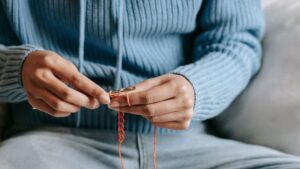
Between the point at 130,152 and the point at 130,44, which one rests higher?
the point at 130,44

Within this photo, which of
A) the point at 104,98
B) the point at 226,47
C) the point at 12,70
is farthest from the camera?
the point at 226,47

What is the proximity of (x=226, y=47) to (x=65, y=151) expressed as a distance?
328mm

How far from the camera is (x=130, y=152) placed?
0.84m

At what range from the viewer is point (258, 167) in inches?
30.8

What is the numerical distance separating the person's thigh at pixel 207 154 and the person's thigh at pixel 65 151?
0.04m

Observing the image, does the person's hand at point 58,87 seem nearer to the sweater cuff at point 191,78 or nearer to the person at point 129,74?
the person at point 129,74

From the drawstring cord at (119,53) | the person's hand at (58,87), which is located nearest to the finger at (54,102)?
the person's hand at (58,87)

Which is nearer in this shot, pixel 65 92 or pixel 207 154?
pixel 65 92

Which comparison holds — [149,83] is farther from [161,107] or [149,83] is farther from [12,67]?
[12,67]

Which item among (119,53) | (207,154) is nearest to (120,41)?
(119,53)

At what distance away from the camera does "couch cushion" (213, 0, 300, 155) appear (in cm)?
87

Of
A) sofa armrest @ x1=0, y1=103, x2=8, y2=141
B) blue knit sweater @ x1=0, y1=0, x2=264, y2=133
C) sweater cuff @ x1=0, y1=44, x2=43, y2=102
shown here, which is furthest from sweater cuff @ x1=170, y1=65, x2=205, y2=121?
sofa armrest @ x1=0, y1=103, x2=8, y2=141

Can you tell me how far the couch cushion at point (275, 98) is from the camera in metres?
0.87

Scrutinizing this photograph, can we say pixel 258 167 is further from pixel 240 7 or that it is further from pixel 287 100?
pixel 240 7
